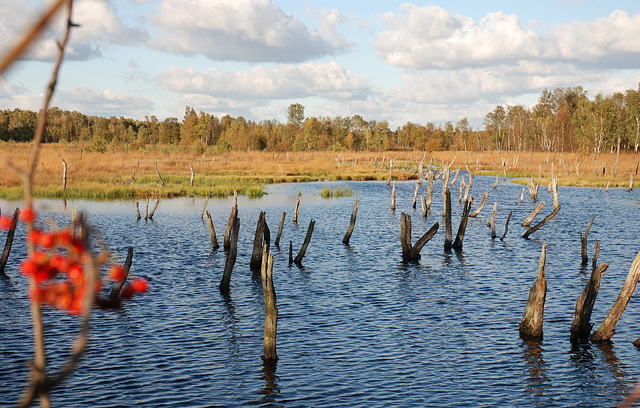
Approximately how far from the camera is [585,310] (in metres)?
15.0

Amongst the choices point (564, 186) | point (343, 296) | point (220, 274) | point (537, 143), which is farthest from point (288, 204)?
point (537, 143)

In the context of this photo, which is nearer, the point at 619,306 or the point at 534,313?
the point at 619,306

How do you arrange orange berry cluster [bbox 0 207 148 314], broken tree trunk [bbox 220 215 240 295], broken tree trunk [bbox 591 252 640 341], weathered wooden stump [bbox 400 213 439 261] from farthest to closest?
1. weathered wooden stump [bbox 400 213 439 261]
2. broken tree trunk [bbox 220 215 240 295]
3. broken tree trunk [bbox 591 252 640 341]
4. orange berry cluster [bbox 0 207 148 314]

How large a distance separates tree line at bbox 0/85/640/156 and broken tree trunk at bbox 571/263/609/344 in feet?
219

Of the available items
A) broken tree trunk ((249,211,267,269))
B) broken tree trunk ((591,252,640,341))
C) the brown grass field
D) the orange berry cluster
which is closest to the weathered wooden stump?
broken tree trunk ((249,211,267,269))

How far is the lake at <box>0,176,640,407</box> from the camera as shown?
12172mm

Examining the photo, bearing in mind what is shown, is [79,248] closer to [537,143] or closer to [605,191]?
[605,191]

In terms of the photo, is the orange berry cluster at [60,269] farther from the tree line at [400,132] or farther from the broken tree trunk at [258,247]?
the tree line at [400,132]

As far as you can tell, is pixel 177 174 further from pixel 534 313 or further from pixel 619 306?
pixel 619 306

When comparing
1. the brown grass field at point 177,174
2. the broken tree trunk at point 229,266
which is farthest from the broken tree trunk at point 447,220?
the brown grass field at point 177,174

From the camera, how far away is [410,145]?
193000 mm

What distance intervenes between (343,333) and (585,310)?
6723 millimetres

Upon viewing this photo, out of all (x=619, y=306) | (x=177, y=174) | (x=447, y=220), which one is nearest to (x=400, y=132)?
(x=177, y=174)

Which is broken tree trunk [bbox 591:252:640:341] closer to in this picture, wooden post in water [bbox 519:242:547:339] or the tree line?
wooden post in water [bbox 519:242:547:339]
